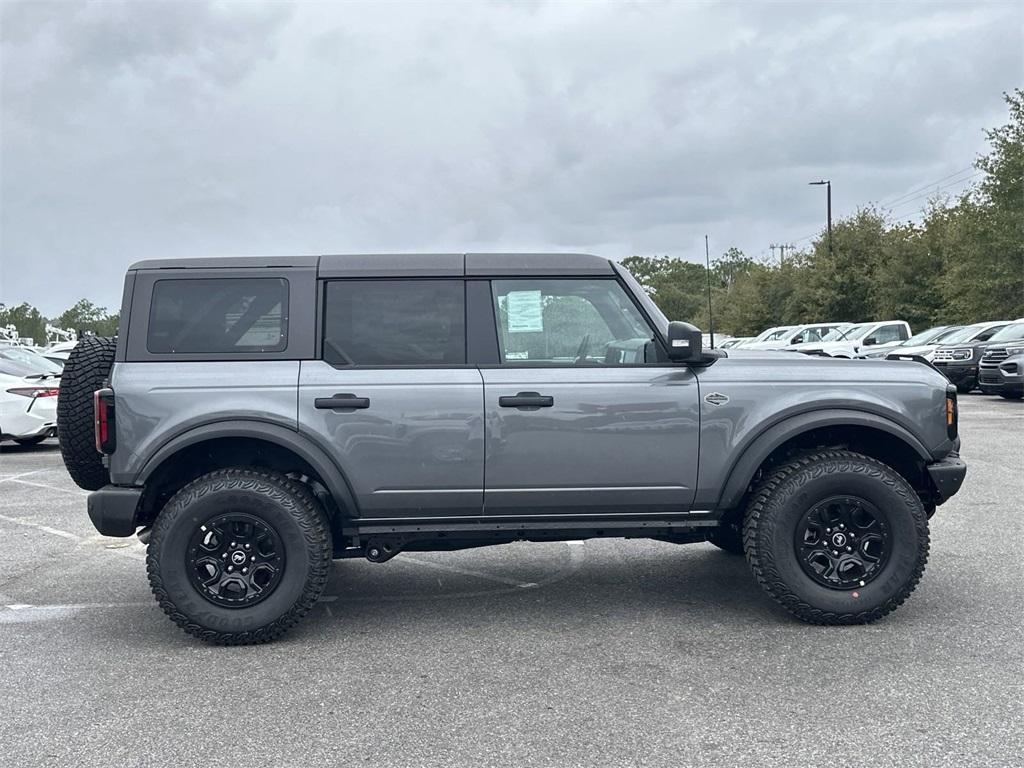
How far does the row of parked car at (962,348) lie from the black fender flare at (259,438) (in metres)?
10.8

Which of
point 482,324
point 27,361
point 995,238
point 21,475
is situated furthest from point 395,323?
point 995,238

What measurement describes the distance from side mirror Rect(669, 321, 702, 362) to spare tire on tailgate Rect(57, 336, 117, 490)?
281 centimetres

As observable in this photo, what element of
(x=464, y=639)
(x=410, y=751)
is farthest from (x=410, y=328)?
(x=410, y=751)

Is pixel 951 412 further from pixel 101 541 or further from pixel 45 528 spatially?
pixel 45 528

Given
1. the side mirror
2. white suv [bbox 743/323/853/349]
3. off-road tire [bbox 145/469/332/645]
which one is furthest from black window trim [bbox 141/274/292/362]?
white suv [bbox 743/323/853/349]

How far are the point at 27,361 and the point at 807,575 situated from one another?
12635 millimetres

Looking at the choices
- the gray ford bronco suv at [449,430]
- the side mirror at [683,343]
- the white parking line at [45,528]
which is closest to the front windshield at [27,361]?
the white parking line at [45,528]

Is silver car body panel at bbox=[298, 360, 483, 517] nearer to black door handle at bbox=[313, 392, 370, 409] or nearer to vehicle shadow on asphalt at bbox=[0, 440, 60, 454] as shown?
black door handle at bbox=[313, 392, 370, 409]

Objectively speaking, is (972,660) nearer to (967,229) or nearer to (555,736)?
(555,736)

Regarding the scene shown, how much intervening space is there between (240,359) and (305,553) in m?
1.00

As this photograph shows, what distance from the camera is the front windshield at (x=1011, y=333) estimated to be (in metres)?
19.3

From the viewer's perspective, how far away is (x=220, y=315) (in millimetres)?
4820

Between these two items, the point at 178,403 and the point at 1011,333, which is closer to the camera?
the point at 178,403

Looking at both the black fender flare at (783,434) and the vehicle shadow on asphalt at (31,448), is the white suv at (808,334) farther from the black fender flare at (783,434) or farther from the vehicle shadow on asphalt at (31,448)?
the black fender flare at (783,434)
